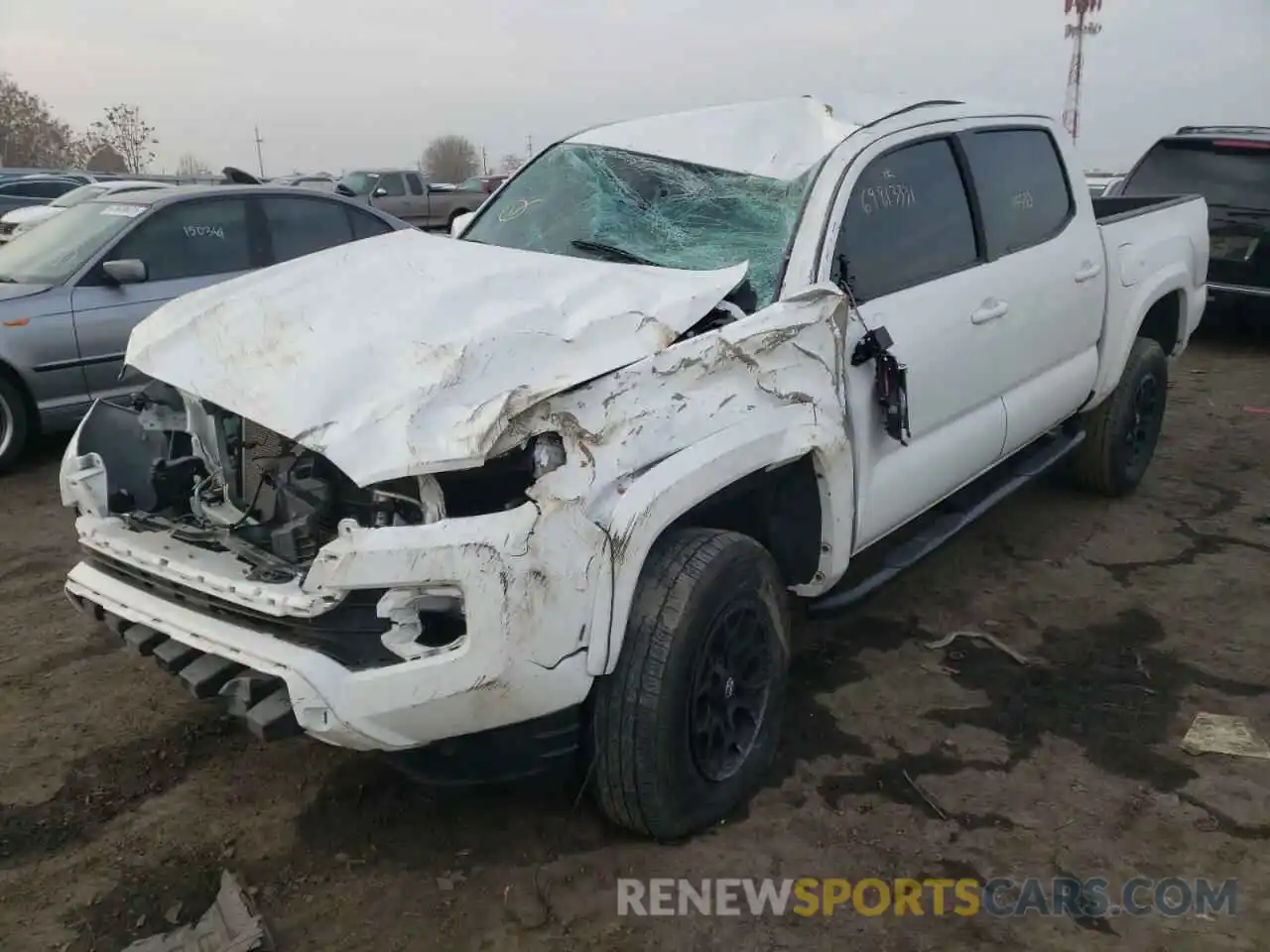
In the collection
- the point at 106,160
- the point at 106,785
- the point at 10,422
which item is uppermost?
the point at 106,160

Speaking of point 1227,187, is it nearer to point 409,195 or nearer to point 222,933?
point 222,933

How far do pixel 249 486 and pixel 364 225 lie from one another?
5.06 meters

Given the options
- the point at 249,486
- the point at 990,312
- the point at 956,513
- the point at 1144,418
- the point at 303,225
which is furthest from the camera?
the point at 303,225

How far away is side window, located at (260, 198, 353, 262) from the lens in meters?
7.00

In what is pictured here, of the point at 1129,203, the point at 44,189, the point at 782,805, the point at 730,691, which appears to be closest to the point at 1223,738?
the point at 782,805

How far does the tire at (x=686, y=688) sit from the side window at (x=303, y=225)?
5047 mm

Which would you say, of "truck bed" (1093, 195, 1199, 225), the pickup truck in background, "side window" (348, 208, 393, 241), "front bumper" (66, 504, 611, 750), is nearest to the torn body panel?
"front bumper" (66, 504, 611, 750)

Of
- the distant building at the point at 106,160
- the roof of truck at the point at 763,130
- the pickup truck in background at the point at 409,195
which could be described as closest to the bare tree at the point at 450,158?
the distant building at the point at 106,160

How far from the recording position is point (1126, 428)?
5.30 meters

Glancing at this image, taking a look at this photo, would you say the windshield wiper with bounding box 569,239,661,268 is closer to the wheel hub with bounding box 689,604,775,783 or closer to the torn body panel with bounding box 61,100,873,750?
the torn body panel with bounding box 61,100,873,750

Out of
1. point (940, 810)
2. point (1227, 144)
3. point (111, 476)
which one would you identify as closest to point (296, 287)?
point (111, 476)

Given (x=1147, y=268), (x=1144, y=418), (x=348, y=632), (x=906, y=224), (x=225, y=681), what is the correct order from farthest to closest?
(x=1144, y=418) < (x=1147, y=268) < (x=906, y=224) < (x=225, y=681) < (x=348, y=632)

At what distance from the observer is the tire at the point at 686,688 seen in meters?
2.53

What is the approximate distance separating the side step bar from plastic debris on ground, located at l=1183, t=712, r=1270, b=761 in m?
2.70
